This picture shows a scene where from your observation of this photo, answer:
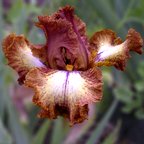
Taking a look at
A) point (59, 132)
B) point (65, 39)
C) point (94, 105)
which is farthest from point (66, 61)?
point (94, 105)

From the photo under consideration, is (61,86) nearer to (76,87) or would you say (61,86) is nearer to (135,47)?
(76,87)

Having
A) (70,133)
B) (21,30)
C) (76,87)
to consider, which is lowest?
(70,133)

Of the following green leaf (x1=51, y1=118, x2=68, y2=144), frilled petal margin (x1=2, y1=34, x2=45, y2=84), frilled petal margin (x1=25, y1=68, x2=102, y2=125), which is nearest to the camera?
frilled petal margin (x1=25, y1=68, x2=102, y2=125)

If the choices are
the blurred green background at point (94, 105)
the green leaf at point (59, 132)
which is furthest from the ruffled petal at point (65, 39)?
the green leaf at point (59, 132)

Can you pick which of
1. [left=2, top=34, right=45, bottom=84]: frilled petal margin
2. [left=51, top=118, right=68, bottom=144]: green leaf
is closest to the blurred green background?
[left=51, top=118, right=68, bottom=144]: green leaf

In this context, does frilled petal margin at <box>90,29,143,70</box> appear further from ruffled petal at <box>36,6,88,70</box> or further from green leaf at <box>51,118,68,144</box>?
green leaf at <box>51,118,68,144</box>

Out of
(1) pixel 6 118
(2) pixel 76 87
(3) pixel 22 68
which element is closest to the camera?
(2) pixel 76 87

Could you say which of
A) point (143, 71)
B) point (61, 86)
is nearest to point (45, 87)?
point (61, 86)
